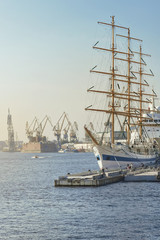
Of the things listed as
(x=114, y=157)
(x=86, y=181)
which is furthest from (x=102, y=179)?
(x=114, y=157)

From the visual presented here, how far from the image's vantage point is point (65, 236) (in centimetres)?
3162

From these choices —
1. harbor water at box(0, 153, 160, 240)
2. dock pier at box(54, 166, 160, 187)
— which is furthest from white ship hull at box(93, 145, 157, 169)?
harbor water at box(0, 153, 160, 240)

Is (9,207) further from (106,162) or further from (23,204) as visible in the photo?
(106,162)

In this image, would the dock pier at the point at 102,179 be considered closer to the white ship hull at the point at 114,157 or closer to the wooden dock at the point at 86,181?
the wooden dock at the point at 86,181

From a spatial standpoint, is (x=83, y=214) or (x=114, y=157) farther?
(x=114, y=157)

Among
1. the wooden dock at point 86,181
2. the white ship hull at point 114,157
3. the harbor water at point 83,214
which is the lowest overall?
the harbor water at point 83,214

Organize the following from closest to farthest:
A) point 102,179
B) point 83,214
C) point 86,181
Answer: point 83,214, point 86,181, point 102,179

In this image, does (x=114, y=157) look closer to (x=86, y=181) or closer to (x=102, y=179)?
(x=102, y=179)

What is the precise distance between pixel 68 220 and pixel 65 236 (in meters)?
5.50

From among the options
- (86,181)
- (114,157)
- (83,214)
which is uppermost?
(114,157)

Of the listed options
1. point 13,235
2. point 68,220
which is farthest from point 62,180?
point 13,235

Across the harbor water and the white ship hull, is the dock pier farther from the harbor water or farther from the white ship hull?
the white ship hull

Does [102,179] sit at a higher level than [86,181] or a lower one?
higher

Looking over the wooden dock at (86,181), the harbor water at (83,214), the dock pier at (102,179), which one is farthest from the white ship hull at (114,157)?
the harbor water at (83,214)
